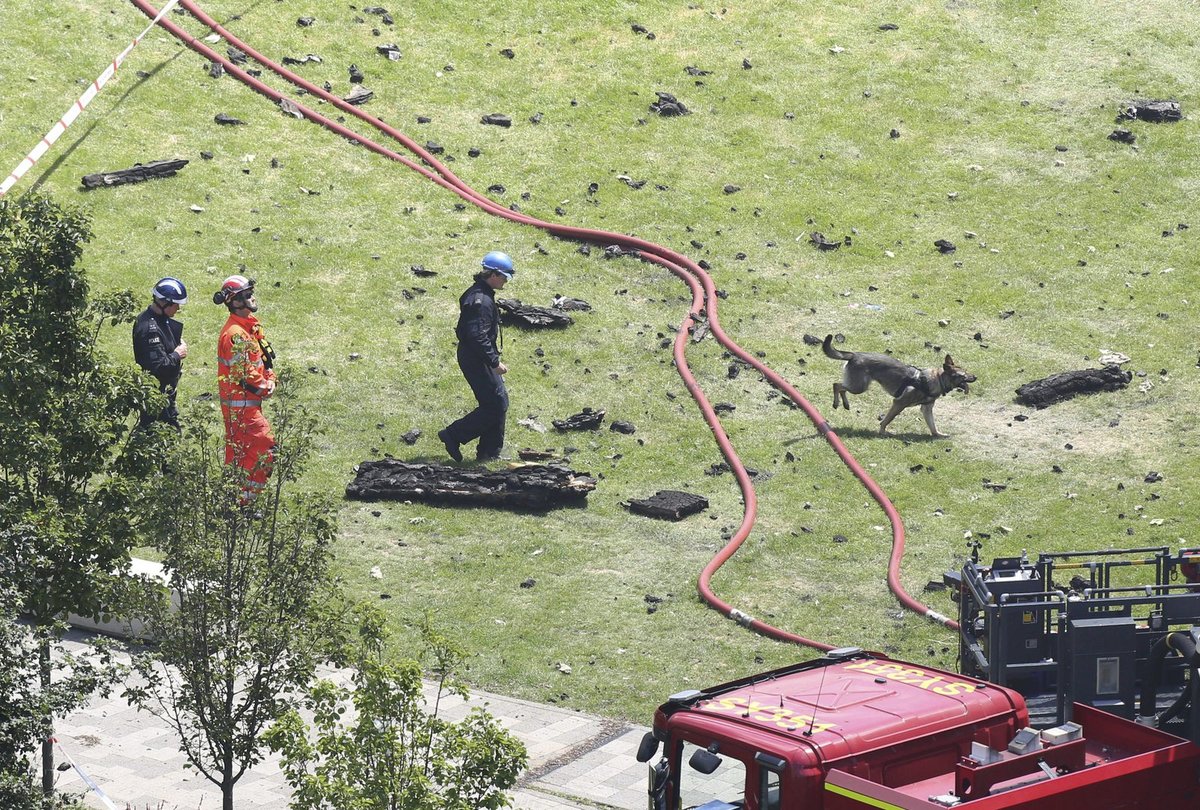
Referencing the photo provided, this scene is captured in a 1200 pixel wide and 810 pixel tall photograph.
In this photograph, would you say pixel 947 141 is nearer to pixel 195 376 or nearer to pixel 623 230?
pixel 623 230

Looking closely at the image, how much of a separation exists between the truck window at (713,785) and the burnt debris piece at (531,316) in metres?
13.1

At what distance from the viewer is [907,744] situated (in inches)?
338

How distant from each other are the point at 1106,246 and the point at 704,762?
17.5m

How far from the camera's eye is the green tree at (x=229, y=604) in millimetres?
9695

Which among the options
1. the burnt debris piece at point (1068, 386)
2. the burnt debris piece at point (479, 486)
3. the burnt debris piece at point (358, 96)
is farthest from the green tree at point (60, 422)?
the burnt debris piece at point (358, 96)

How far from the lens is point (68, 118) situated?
24.7 meters

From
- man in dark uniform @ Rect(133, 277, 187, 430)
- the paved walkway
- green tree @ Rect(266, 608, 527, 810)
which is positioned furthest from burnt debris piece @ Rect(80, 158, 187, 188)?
green tree @ Rect(266, 608, 527, 810)

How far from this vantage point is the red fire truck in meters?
8.21

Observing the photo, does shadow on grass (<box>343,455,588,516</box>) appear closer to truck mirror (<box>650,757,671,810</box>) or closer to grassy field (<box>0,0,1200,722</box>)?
grassy field (<box>0,0,1200,722</box>)

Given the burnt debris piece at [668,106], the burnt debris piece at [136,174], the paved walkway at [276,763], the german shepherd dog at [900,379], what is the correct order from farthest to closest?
the burnt debris piece at [668,106], the burnt debris piece at [136,174], the german shepherd dog at [900,379], the paved walkway at [276,763]

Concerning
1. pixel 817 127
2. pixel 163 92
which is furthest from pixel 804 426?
pixel 163 92

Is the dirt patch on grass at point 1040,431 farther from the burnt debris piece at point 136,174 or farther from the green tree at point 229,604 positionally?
the burnt debris piece at point 136,174

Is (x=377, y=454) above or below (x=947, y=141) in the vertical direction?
below

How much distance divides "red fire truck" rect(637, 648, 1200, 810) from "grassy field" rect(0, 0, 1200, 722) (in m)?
4.20
